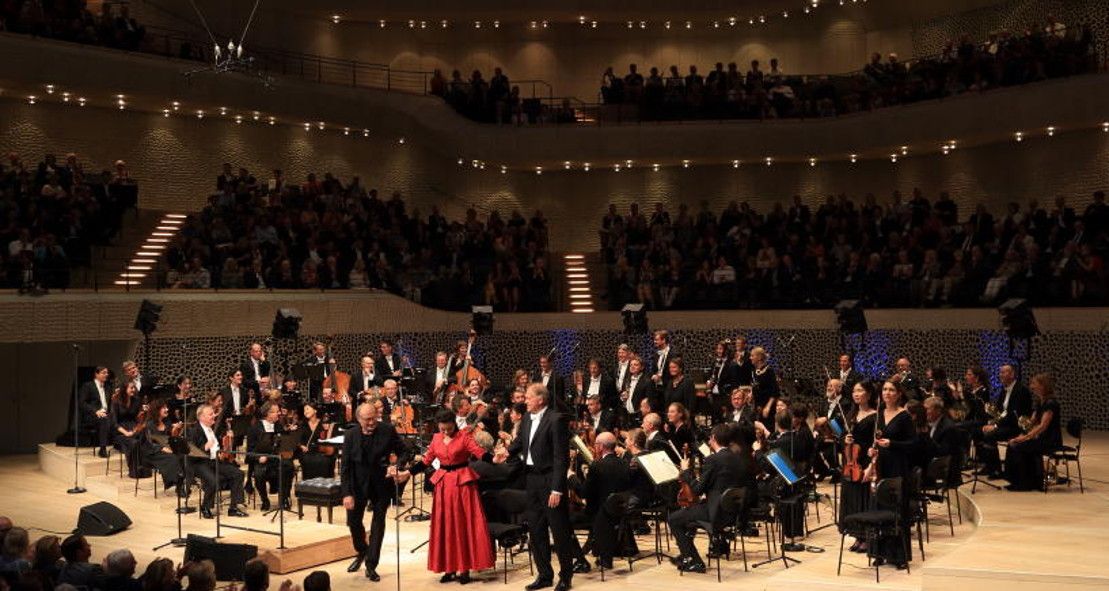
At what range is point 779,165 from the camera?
29016 mm

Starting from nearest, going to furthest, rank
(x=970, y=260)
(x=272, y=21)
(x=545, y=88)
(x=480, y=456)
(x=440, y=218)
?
1. (x=480, y=456)
2. (x=970, y=260)
3. (x=440, y=218)
4. (x=272, y=21)
5. (x=545, y=88)

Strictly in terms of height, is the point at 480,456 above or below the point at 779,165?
below

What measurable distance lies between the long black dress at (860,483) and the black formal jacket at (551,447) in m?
2.45

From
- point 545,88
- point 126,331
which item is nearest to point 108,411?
point 126,331

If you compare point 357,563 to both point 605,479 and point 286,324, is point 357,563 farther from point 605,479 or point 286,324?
point 286,324

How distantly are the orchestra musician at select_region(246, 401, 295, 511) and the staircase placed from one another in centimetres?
614

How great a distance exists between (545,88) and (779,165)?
6.23 m

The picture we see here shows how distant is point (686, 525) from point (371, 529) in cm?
280

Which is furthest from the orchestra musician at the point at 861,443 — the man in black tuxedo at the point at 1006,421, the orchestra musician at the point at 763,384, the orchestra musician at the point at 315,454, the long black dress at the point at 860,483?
the orchestra musician at the point at 315,454

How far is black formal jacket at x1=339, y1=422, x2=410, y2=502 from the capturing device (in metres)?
11.3

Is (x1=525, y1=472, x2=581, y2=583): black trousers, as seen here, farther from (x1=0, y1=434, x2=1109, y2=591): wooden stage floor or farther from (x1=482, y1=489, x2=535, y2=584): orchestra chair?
(x1=0, y1=434, x2=1109, y2=591): wooden stage floor

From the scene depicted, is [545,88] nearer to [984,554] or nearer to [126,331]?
[126,331]

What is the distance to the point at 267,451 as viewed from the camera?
14.3m

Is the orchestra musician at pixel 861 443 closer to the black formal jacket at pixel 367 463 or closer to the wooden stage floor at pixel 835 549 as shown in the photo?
the wooden stage floor at pixel 835 549
